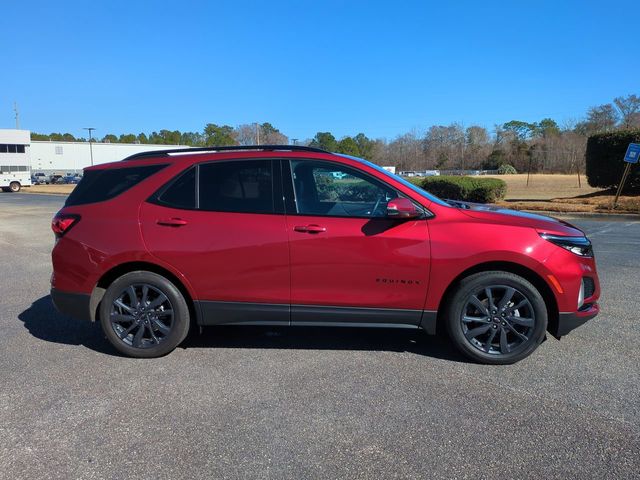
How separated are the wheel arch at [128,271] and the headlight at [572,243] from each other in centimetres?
301

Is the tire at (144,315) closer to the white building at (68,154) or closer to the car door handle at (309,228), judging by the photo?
the car door handle at (309,228)

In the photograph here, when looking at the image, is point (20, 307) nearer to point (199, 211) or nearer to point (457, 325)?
point (199, 211)

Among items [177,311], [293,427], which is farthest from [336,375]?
[177,311]

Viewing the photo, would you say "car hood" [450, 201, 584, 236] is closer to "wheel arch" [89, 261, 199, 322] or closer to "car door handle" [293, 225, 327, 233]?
"car door handle" [293, 225, 327, 233]

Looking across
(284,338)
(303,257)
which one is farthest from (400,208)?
(284,338)

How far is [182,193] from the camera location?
4.30 metres

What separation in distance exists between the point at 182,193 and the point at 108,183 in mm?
747

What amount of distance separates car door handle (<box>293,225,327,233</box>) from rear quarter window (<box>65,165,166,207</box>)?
139cm

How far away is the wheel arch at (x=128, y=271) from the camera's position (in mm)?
4281

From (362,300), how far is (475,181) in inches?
808

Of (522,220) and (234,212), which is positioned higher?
(234,212)

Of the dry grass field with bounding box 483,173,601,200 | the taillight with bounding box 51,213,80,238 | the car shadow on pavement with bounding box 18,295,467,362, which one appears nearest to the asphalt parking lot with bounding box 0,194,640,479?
the car shadow on pavement with bounding box 18,295,467,362

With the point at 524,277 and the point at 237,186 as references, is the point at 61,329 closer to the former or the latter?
the point at 237,186

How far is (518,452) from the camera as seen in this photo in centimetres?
286
